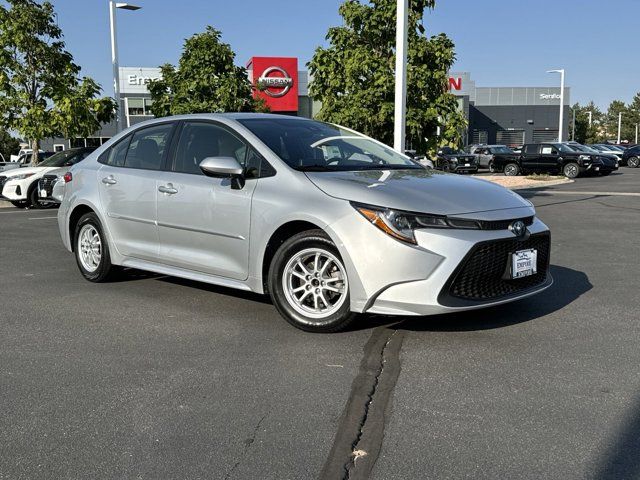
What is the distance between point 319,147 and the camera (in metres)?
5.60

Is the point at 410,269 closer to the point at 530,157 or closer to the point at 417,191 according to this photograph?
the point at 417,191

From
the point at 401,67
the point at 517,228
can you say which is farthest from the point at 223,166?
the point at 401,67

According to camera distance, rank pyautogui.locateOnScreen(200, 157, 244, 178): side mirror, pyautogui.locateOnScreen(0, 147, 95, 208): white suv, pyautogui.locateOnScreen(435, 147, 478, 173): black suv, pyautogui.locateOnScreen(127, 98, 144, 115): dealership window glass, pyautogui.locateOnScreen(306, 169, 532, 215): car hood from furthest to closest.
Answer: pyautogui.locateOnScreen(127, 98, 144, 115): dealership window glass
pyautogui.locateOnScreen(435, 147, 478, 173): black suv
pyautogui.locateOnScreen(0, 147, 95, 208): white suv
pyautogui.locateOnScreen(200, 157, 244, 178): side mirror
pyautogui.locateOnScreen(306, 169, 532, 215): car hood

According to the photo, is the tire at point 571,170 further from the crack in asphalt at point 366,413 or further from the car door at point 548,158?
the crack in asphalt at point 366,413

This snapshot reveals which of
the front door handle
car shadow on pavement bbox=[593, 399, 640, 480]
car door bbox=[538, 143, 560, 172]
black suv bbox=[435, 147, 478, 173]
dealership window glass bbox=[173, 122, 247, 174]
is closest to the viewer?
car shadow on pavement bbox=[593, 399, 640, 480]

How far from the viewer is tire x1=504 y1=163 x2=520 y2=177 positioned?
33.0m

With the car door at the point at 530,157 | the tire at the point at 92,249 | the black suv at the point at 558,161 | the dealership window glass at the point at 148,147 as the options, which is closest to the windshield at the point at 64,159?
the tire at the point at 92,249

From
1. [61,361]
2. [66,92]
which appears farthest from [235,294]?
[66,92]

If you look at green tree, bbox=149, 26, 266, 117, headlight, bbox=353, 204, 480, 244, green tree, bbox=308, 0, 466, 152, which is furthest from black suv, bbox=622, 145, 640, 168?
headlight, bbox=353, 204, 480, 244

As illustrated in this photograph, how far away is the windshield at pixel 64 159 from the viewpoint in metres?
17.1

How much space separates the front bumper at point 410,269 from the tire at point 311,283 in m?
0.20

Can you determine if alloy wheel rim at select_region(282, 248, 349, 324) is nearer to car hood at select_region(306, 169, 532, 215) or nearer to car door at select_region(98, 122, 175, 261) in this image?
car hood at select_region(306, 169, 532, 215)

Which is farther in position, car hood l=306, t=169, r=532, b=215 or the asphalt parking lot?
car hood l=306, t=169, r=532, b=215

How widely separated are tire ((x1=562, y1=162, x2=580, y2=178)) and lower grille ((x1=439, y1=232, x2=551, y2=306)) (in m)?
27.6
